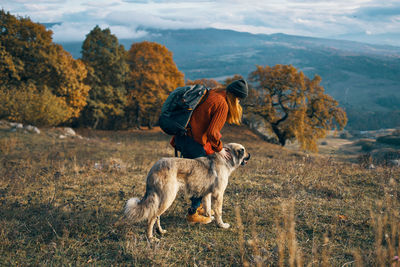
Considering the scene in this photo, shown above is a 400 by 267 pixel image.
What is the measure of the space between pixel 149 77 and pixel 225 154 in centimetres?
3022

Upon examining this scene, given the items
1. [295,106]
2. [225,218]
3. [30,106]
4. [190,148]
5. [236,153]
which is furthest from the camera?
[295,106]

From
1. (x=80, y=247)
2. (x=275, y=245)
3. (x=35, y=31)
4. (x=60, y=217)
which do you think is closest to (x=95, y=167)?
(x=60, y=217)

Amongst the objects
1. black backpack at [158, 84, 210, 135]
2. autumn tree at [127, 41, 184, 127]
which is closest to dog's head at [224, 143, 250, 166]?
black backpack at [158, 84, 210, 135]

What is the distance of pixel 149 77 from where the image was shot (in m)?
33.4

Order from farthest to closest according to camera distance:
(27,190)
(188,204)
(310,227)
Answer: (27,190), (188,204), (310,227)

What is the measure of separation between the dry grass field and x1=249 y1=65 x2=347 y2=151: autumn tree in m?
22.1

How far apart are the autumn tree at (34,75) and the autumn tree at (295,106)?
807 inches

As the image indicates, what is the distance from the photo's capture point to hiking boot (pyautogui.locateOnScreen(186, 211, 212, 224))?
5.19 metres

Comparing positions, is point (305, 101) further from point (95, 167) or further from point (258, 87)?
point (95, 167)

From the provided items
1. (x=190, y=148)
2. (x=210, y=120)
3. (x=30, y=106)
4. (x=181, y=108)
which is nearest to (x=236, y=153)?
(x=190, y=148)

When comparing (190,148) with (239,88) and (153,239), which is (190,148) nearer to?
(239,88)

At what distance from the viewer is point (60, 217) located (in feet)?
17.2

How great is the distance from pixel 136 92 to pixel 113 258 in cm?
3149

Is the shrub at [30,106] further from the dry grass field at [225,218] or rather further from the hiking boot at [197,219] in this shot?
the hiking boot at [197,219]
